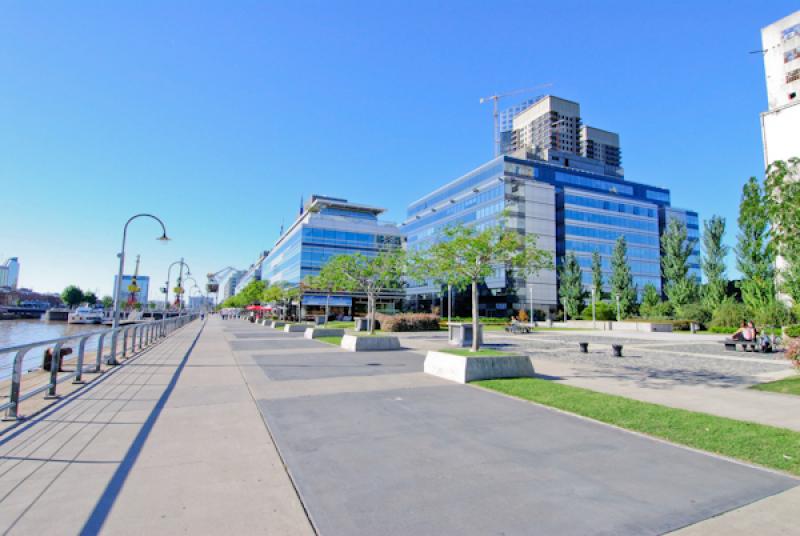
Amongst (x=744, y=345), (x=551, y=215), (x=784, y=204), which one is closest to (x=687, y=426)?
(x=784, y=204)

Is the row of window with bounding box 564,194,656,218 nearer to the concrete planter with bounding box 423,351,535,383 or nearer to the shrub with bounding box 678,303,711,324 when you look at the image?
the shrub with bounding box 678,303,711,324

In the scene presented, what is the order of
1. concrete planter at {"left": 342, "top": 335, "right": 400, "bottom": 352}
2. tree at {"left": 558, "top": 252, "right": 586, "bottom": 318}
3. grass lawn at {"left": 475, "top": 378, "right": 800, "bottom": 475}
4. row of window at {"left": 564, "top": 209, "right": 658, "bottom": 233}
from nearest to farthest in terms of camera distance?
grass lawn at {"left": 475, "top": 378, "right": 800, "bottom": 475} < concrete planter at {"left": 342, "top": 335, "right": 400, "bottom": 352} < tree at {"left": 558, "top": 252, "right": 586, "bottom": 318} < row of window at {"left": 564, "top": 209, "right": 658, "bottom": 233}

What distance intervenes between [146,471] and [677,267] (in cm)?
4927

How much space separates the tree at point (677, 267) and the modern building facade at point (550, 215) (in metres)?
17.4

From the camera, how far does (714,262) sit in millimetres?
37469

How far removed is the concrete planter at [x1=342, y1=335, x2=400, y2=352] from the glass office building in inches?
1826

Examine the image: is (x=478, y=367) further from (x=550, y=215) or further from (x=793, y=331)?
(x=550, y=215)

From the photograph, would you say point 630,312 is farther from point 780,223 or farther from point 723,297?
point 780,223

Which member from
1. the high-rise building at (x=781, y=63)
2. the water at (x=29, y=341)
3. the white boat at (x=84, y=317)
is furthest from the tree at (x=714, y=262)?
the white boat at (x=84, y=317)

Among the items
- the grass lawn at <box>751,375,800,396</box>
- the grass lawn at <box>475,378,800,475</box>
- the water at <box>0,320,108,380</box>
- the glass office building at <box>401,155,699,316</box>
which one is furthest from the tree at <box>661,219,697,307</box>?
the water at <box>0,320,108,380</box>

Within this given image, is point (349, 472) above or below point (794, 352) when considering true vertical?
→ below

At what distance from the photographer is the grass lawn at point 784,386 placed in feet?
30.1

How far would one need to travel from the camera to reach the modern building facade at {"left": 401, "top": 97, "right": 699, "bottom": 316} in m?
65.7

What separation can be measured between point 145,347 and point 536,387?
58.6 feet
